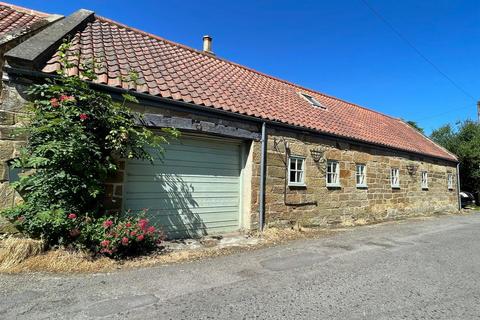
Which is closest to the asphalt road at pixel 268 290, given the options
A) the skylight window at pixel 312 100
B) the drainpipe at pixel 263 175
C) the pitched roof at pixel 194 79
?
the drainpipe at pixel 263 175


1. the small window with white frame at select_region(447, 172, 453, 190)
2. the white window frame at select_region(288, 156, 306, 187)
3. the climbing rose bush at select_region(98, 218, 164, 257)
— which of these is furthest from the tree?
the climbing rose bush at select_region(98, 218, 164, 257)

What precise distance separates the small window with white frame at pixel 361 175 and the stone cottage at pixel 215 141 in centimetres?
4

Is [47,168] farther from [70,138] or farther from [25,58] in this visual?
[25,58]

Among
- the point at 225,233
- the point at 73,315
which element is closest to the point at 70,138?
the point at 73,315

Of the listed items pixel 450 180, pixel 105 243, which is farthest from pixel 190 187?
pixel 450 180

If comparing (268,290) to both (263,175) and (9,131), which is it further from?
(9,131)

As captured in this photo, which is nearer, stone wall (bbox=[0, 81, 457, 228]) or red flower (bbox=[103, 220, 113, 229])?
red flower (bbox=[103, 220, 113, 229])

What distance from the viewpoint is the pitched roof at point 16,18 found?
6.84 m

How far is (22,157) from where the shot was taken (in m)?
5.08

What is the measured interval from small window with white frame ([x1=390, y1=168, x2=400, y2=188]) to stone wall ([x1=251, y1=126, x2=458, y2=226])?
0.25 metres

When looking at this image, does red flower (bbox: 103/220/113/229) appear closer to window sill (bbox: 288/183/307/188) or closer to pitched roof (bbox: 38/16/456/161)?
pitched roof (bbox: 38/16/456/161)

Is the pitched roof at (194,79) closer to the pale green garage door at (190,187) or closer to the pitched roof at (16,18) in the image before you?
the pitched roof at (16,18)

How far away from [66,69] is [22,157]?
5.77 ft

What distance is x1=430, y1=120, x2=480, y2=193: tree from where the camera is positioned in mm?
21031
